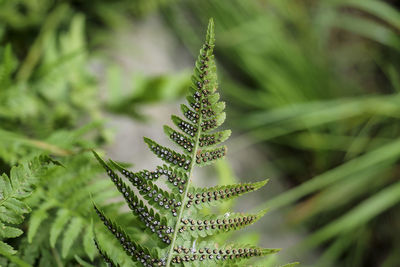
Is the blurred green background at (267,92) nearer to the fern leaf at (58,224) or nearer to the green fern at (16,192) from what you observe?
the fern leaf at (58,224)

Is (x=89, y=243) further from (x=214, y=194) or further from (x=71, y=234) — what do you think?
(x=214, y=194)

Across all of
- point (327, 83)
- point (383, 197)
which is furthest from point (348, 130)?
point (383, 197)

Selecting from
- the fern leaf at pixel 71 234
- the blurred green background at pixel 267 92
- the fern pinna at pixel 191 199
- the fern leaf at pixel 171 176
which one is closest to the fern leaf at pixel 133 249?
the fern pinna at pixel 191 199

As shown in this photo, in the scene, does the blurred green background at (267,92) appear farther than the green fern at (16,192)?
Yes

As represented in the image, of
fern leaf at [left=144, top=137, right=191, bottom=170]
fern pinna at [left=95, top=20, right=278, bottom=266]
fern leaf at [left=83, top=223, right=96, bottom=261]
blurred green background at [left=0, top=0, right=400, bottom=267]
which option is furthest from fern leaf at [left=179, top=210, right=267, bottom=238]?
blurred green background at [left=0, top=0, right=400, bottom=267]

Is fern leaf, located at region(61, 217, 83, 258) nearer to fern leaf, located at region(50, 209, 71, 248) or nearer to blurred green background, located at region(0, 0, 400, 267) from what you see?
fern leaf, located at region(50, 209, 71, 248)

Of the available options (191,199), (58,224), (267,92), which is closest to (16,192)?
(58,224)

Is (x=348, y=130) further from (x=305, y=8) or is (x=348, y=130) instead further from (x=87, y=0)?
(x=87, y=0)
